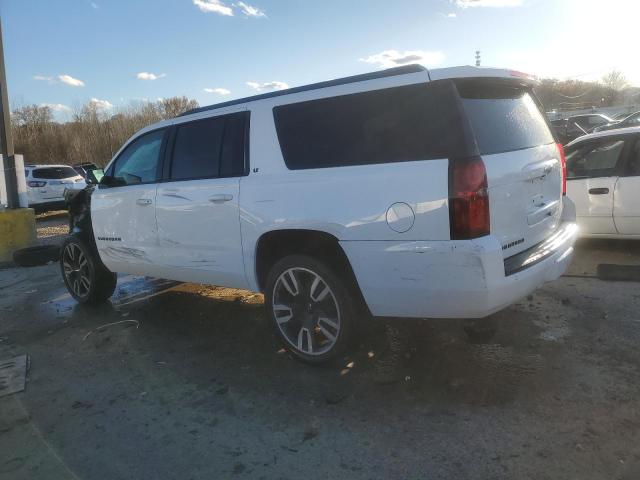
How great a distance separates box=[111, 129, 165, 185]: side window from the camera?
495 centimetres

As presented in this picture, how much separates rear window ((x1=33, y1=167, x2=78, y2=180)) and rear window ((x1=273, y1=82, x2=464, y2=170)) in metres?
14.5

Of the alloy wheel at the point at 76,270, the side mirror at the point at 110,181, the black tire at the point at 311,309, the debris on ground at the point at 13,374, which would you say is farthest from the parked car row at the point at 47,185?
the black tire at the point at 311,309

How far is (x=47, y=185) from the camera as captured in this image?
1574 cm

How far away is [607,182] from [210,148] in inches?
185

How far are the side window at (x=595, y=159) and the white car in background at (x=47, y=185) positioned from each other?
13.5m

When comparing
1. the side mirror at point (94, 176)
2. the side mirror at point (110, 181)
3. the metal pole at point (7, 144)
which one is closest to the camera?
the side mirror at point (110, 181)

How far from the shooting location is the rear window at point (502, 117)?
10.5 ft

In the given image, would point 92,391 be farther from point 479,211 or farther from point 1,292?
point 1,292

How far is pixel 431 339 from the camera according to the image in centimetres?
420

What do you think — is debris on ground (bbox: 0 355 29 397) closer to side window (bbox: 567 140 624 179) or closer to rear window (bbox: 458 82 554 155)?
rear window (bbox: 458 82 554 155)

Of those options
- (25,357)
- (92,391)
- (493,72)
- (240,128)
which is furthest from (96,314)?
(493,72)

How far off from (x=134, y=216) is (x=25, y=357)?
1.56 meters

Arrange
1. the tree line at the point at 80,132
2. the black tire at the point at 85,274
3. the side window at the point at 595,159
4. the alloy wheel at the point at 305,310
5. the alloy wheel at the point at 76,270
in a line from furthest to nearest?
the tree line at the point at 80,132 → the side window at the point at 595,159 → the alloy wheel at the point at 76,270 → the black tire at the point at 85,274 → the alloy wheel at the point at 305,310

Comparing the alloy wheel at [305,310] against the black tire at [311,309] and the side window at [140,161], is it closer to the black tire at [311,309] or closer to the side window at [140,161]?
the black tire at [311,309]
